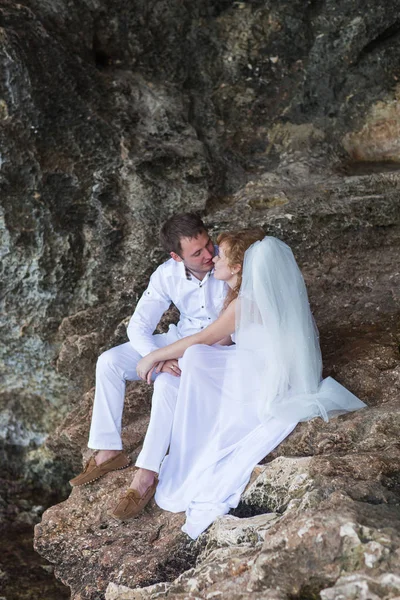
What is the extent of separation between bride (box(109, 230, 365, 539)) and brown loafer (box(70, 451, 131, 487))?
500 mm

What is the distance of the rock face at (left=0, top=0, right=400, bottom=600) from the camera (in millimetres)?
6168

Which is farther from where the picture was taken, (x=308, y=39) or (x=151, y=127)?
(x=308, y=39)

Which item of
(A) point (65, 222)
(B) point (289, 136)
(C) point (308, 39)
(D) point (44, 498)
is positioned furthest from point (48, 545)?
(C) point (308, 39)

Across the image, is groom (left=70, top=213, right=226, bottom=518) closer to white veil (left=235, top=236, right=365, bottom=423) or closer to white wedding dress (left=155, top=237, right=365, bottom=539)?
white wedding dress (left=155, top=237, right=365, bottom=539)

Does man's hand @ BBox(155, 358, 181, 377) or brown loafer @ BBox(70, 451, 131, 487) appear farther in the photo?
brown loafer @ BBox(70, 451, 131, 487)

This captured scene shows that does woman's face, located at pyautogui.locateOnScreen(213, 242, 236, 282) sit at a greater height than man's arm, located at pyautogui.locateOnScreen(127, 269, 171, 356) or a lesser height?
greater

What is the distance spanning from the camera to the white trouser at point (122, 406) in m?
4.75

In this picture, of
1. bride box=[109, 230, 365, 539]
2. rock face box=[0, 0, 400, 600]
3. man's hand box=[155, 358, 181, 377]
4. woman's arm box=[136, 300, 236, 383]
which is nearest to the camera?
bride box=[109, 230, 365, 539]

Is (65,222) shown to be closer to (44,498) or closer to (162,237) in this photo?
(162,237)

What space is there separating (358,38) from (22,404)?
4.90 meters

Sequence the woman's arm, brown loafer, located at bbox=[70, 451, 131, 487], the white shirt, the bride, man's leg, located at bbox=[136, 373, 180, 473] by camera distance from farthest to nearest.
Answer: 1. the white shirt
2. brown loafer, located at bbox=[70, 451, 131, 487]
3. the woman's arm
4. man's leg, located at bbox=[136, 373, 180, 473]
5. the bride

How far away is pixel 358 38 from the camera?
759cm

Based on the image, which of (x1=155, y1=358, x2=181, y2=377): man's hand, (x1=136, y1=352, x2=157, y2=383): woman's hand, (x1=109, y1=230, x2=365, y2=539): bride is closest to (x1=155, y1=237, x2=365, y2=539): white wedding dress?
(x1=109, y1=230, x2=365, y2=539): bride

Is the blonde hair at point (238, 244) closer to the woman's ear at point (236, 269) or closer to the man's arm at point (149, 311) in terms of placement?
the woman's ear at point (236, 269)
